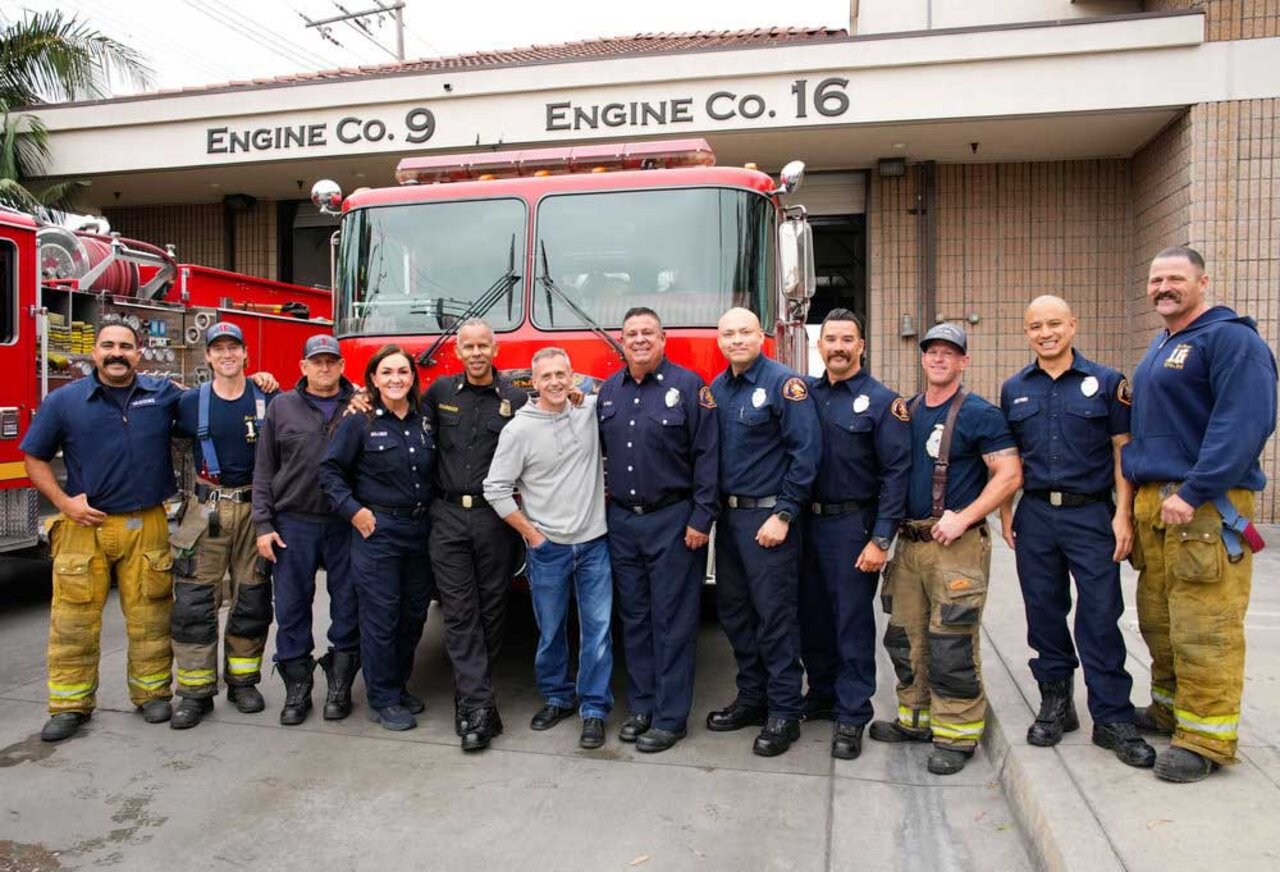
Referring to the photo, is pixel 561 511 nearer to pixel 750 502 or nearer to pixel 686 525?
pixel 686 525

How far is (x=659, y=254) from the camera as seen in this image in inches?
195

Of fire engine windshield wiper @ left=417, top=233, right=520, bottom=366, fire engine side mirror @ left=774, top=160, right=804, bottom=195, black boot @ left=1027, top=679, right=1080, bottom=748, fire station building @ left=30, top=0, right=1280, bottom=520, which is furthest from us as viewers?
fire station building @ left=30, top=0, right=1280, bottom=520

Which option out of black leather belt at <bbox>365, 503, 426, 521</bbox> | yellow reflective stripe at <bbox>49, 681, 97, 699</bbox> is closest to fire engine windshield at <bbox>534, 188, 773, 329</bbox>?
black leather belt at <bbox>365, 503, 426, 521</bbox>

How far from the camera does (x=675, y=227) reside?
495 centimetres

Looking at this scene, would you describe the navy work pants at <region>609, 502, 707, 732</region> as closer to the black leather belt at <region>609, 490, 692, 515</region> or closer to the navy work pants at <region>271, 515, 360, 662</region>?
the black leather belt at <region>609, 490, 692, 515</region>

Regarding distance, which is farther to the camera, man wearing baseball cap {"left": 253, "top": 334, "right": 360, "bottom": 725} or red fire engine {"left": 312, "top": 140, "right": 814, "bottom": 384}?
red fire engine {"left": 312, "top": 140, "right": 814, "bottom": 384}

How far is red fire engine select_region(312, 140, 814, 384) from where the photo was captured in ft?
16.1

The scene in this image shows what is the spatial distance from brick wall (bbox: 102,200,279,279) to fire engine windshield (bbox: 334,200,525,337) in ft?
28.7

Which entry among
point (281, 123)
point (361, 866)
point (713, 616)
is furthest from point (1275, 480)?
Answer: point (281, 123)

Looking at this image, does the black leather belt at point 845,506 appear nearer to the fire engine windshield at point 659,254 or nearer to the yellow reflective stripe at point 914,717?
the yellow reflective stripe at point 914,717

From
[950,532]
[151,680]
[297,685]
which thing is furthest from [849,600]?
[151,680]

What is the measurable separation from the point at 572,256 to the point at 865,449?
1906 millimetres

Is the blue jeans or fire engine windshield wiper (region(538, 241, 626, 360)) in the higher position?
fire engine windshield wiper (region(538, 241, 626, 360))

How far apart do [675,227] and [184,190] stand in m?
10.00
